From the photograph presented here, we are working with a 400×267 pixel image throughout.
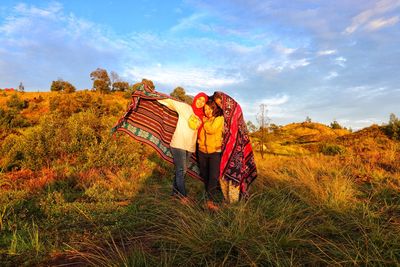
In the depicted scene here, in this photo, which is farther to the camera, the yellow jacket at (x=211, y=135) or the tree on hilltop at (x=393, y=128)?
the tree on hilltop at (x=393, y=128)

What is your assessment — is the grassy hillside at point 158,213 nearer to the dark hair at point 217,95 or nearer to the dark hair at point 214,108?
the dark hair at point 214,108

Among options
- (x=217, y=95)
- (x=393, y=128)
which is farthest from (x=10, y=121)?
(x=393, y=128)

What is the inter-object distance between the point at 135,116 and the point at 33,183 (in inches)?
147

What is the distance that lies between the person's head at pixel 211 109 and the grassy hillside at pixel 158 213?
5.56ft

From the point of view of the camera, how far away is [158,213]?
5.52 meters

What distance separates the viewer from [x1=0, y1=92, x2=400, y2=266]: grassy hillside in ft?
11.7

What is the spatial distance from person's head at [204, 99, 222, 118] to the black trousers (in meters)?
0.75

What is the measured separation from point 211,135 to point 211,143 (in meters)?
0.15

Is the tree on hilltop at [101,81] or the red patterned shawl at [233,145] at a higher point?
the tree on hilltop at [101,81]

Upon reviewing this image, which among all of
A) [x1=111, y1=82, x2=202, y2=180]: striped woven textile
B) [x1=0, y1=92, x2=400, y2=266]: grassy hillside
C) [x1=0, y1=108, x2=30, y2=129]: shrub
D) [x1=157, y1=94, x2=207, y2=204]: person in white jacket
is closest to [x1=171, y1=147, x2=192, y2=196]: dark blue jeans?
[x1=157, y1=94, x2=207, y2=204]: person in white jacket

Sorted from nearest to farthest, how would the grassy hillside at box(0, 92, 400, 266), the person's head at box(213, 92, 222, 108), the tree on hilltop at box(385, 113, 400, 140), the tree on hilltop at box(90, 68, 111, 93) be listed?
1. the grassy hillside at box(0, 92, 400, 266)
2. the person's head at box(213, 92, 222, 108)
3. the tree on hilltop at box(385, 113, 400, 140)
4. the tree on hilltop at box(90, 68, 111, 93)

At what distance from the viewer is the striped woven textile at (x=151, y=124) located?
23.4 feet

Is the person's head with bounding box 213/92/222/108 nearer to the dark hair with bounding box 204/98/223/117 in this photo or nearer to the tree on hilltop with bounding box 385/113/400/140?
the dark hair with bounding box 204/98/223/117

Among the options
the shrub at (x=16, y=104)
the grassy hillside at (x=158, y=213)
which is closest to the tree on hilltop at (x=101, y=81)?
the shrub at (x=16, y=104)
